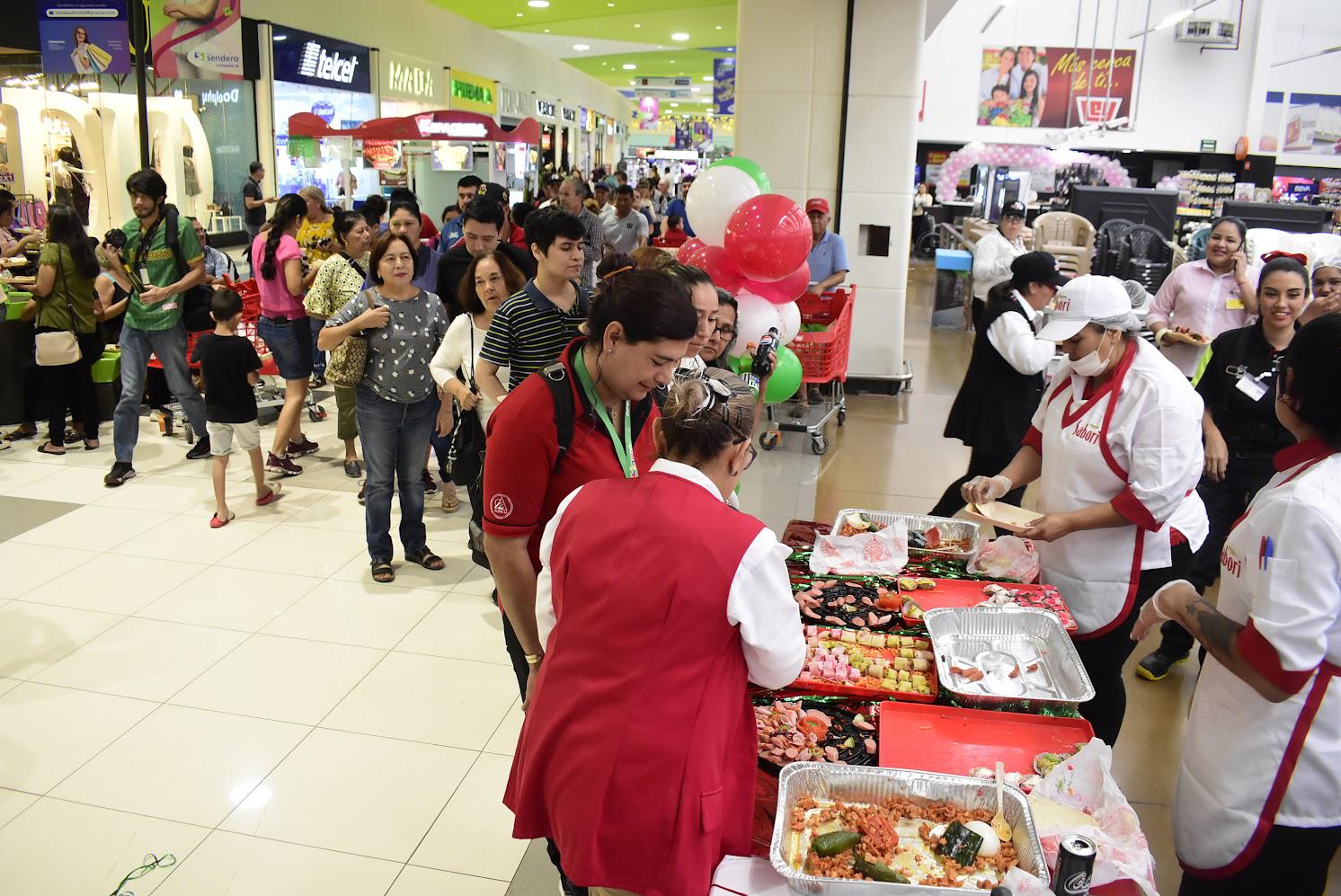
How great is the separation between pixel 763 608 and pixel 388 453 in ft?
11.7

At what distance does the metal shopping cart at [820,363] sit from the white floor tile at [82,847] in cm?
460

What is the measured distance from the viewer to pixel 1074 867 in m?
1.65

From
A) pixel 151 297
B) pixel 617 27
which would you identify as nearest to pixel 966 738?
pixel 151 297

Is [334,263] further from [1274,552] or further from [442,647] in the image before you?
[1274,552]

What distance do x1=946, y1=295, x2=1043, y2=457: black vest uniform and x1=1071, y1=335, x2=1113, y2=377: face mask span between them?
147 centimetres

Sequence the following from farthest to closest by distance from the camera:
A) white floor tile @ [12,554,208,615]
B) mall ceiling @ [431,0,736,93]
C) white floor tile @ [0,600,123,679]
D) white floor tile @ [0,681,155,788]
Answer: mall ceiling @ [431,0,736,93], white floor tile @ [12,554,208,615], white floor tile @ [0,600,123,679], white floor tile @ [0,681,155,788]

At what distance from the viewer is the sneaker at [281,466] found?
6.37 m

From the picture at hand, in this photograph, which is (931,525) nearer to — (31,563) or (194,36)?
(31,563)

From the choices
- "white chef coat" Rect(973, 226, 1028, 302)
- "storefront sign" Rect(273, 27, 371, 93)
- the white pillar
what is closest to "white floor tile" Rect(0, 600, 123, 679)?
the white pillar

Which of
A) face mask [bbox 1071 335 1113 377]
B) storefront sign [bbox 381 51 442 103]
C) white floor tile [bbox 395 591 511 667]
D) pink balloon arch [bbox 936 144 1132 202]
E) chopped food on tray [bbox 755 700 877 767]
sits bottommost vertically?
white floor tile [bbox 395 591 511 667]

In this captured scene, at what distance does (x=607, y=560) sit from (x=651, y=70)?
31.3m

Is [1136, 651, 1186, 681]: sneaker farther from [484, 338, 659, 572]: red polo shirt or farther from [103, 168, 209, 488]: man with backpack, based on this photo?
[103, 168, 209, 488]: man with backpack

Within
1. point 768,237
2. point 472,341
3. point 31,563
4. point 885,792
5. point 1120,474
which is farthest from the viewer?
point 768,237

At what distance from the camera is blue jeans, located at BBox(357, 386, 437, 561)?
15.5 feet
